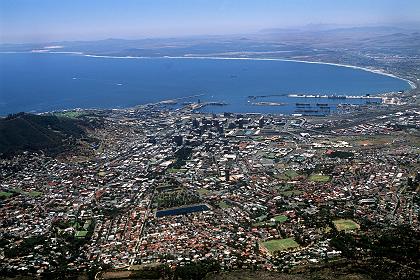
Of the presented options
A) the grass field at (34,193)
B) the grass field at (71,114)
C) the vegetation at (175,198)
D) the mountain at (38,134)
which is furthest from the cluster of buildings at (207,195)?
the grass field at (71,114)

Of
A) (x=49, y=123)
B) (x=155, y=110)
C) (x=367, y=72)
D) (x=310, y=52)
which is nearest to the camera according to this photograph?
(x=49, y=123)

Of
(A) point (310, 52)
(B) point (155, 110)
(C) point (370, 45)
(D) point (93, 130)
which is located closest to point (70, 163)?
(D) point (93, 130)

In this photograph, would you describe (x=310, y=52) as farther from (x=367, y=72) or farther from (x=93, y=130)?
(x=93, y=130)

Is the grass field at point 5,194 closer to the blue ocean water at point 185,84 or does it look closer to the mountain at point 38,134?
the mountain at point 38,134

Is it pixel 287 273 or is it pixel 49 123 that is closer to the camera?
pixel 287 273

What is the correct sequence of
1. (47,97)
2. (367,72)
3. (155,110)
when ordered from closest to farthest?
(155,110) < (47,97) < (367,72)

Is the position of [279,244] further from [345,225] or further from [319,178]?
[319,178]

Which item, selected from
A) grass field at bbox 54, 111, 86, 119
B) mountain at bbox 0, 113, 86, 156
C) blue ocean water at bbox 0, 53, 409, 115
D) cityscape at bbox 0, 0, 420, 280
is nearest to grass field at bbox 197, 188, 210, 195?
cityscape at bbox 0, 0, 420, 280

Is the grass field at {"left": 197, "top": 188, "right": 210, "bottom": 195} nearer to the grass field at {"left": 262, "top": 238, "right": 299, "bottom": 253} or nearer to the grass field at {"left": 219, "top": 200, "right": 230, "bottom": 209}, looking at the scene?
the grass field at {"left": 219, "top": 200, "right": 230, "bottom": 209}
